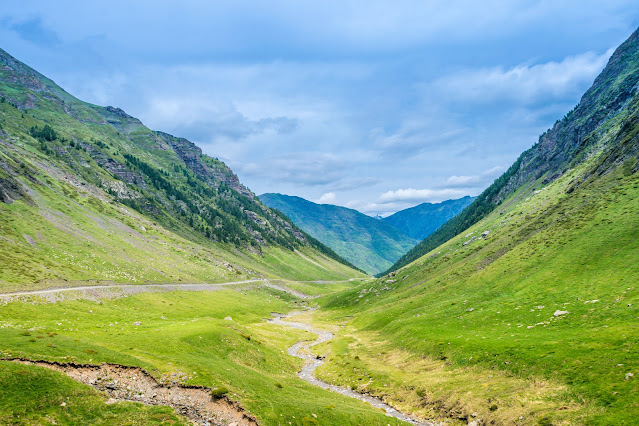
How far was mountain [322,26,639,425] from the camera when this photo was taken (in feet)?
98.8

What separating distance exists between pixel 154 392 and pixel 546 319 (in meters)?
53.3

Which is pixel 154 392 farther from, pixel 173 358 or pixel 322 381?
pixel 322 381

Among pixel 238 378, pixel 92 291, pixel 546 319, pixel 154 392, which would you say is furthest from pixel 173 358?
pixel 92 291

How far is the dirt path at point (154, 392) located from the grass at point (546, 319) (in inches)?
967

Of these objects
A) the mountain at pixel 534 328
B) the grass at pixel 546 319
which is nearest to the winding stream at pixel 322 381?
the mountain at pixel 534 328

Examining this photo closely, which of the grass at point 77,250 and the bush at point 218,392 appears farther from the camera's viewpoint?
the grass at point 77,250

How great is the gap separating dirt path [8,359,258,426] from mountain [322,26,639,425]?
918 inches

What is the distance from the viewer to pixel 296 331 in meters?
95.1

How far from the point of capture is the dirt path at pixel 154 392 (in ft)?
87.1

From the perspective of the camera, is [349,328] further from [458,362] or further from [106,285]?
[106,285]

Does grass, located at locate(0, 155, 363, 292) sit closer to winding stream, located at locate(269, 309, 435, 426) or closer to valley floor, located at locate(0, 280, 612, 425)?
valley floor, located at locate(0, 280, 612, 425)

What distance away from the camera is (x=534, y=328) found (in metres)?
46.2

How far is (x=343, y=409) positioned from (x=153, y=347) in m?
25.9

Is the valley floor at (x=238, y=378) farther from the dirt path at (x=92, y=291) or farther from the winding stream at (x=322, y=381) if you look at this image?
the dirt path at (x=92, y=291)
